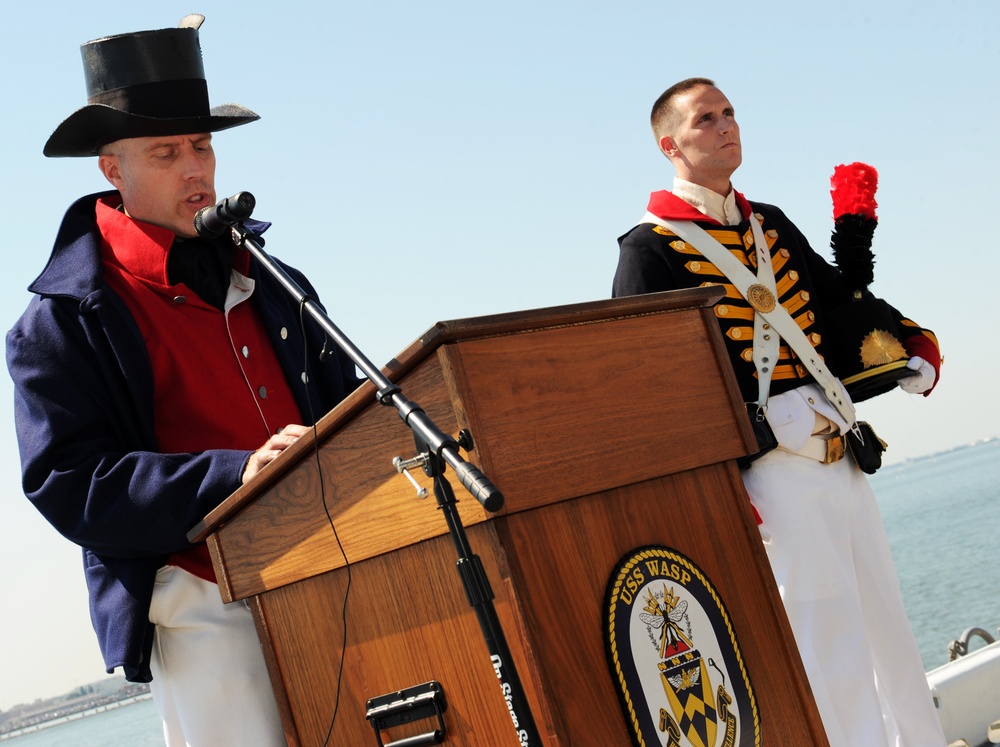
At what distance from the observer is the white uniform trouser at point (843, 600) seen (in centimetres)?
358

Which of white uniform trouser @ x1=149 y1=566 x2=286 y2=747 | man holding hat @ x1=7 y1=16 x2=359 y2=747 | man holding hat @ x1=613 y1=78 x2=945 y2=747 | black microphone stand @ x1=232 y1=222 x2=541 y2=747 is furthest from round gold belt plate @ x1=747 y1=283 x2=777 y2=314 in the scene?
black microphone stand @ x1=232 y1=222 x2=541 y2=747

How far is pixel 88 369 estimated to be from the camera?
2574 millimetres

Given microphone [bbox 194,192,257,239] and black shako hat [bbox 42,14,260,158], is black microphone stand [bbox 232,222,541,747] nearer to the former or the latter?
microphone [bbox 194,192,257,239]

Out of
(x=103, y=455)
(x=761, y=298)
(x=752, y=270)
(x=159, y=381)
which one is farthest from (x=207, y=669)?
(x=752, y=270)

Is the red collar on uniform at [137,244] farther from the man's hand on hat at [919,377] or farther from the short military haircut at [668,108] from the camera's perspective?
the man's hand on hat at [919,377]

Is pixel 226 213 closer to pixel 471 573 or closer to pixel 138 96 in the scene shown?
pixel 138 96

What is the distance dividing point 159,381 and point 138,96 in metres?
0.70

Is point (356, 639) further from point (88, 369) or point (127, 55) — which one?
point (127, 55)

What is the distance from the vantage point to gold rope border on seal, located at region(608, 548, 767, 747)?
6.17 feet

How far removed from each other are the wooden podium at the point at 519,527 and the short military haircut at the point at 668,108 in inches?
75.1

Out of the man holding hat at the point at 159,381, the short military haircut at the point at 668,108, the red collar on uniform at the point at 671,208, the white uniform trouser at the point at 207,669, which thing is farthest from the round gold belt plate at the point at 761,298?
the white uniform trouser at the point at 207,669

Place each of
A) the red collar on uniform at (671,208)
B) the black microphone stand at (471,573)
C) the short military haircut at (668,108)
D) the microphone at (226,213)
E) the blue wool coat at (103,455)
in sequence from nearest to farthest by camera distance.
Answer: the black microphone stand at (471,573)
the microphone at (226,213)
the blue wool coat at (103,455)
the red collar on uniform at (671,208)
the short military haircut at (668,108)

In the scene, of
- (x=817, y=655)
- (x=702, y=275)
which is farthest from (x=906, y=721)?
(x=702, y=275)

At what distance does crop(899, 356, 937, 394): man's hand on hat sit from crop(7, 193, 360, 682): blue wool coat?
2.35 m
